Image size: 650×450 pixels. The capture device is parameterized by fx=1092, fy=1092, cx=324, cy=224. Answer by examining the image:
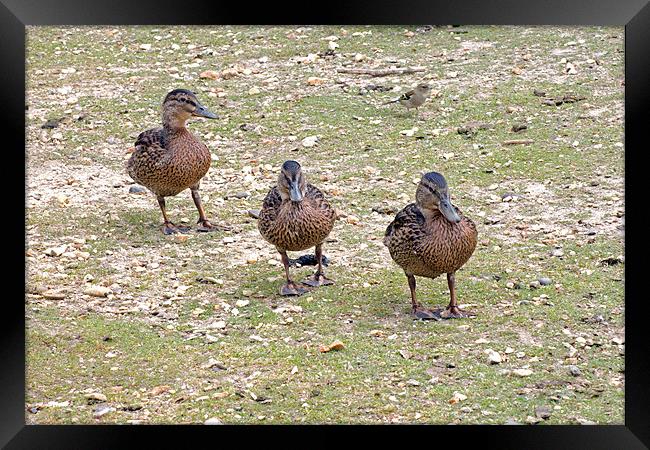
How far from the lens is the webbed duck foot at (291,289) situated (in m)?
8.16

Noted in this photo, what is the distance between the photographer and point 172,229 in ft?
31.5

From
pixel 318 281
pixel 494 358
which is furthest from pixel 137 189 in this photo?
pixel 494 358

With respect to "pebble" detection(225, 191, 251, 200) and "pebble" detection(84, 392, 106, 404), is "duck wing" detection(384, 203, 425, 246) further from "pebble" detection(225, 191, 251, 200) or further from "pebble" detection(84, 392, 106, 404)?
"pebble" detection(225, 191, 251, 200)

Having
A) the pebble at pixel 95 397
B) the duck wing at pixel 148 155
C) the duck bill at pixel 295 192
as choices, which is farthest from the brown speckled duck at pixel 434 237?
the duck wing at pixel 148 155

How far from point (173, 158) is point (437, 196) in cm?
298

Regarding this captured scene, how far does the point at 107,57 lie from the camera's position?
13883 millimetres

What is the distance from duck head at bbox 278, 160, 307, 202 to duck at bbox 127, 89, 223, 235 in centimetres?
175

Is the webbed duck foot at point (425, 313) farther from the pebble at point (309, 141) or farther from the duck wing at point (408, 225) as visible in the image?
the pebble at point (309, 141)

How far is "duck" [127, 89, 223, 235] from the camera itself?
374 inches

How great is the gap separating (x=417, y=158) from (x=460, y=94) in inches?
70.1

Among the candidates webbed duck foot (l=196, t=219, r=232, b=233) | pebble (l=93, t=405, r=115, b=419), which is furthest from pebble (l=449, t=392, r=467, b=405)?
webbed duck foot (l=196, t=219, r=232, b=233)

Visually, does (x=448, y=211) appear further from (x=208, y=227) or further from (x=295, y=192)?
(x=208, y=227)
